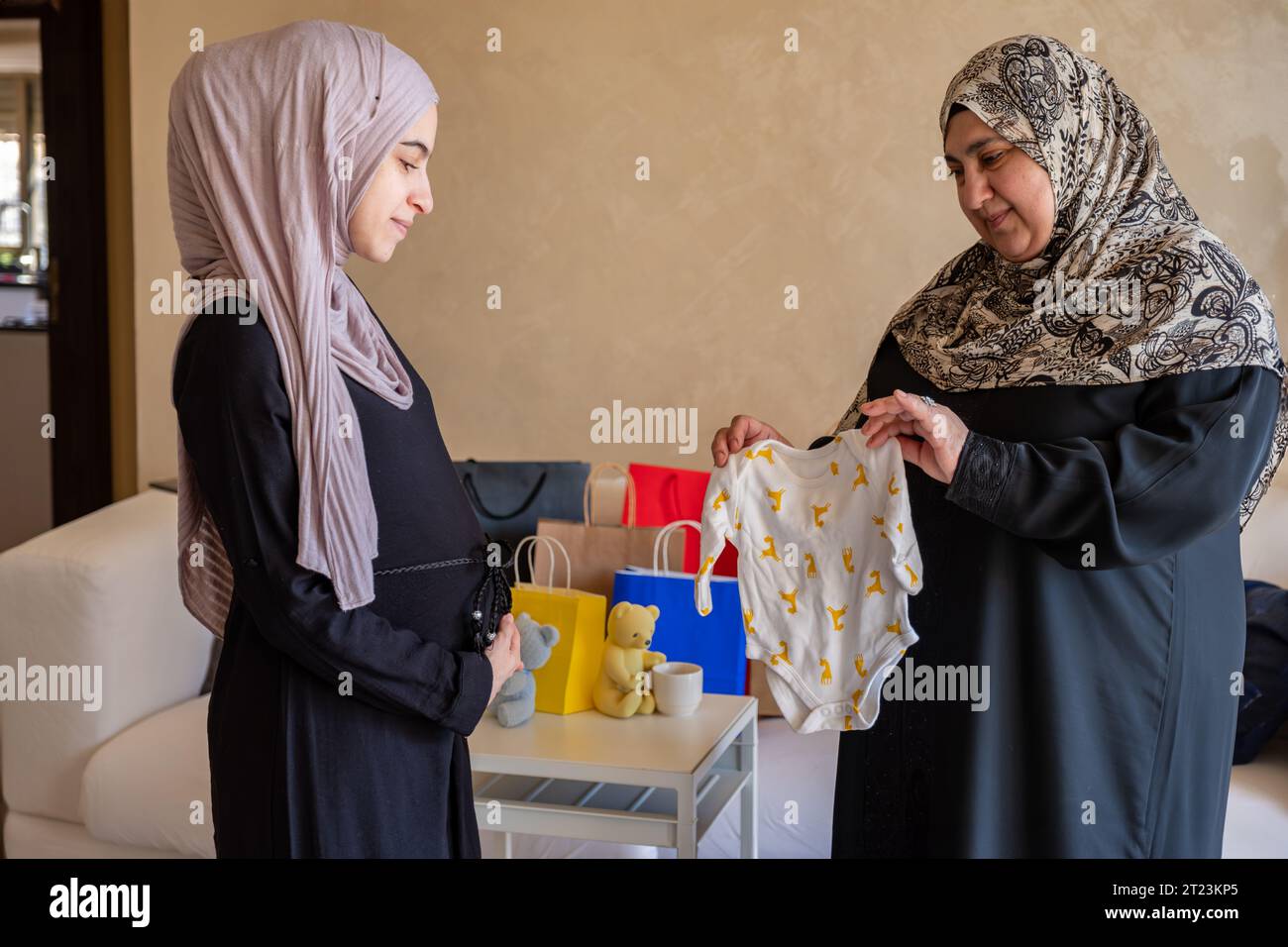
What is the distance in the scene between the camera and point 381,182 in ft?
3.98

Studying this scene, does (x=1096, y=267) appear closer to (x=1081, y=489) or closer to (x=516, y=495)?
(x=1081, y=489)

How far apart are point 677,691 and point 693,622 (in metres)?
0.36

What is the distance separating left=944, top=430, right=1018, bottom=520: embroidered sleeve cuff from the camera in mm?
1357

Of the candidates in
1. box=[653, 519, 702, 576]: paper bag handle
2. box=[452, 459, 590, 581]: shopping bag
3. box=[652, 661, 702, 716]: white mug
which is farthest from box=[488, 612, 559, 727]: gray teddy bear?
box=[452, 459, 590, 581]: shopping bag

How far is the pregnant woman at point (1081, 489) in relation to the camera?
1.36m

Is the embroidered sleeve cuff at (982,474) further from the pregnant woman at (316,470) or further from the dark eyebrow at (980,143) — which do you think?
the pregnant woman at (316,470)

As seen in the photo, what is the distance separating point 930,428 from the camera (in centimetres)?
137

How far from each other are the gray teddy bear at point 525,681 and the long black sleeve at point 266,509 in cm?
77

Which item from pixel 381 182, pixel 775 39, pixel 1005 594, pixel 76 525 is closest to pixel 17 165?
pixel 76 525

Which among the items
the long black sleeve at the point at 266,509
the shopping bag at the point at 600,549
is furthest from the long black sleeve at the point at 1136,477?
the shopping bag at the point at 600,549

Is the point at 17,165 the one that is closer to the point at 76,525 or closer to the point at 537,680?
the point at 76,525
